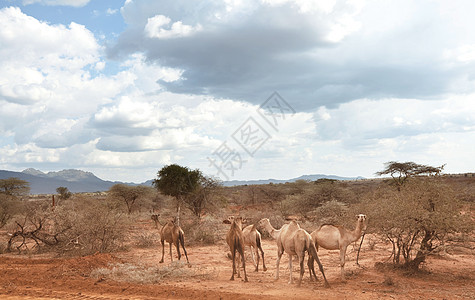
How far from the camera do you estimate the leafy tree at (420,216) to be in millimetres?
9562

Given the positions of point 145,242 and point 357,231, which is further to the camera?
point 145,242

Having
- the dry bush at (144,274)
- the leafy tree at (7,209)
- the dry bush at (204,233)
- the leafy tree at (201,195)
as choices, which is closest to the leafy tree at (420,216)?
the dry bush at (144,274)

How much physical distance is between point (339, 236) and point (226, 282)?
3.33 metres

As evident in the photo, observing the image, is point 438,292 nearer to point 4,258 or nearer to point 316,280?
point 316,280

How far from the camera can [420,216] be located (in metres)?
9.59

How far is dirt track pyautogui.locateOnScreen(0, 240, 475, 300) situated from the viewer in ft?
26.8

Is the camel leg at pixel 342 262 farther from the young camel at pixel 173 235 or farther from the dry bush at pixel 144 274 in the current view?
the young camel at pixel 173 235

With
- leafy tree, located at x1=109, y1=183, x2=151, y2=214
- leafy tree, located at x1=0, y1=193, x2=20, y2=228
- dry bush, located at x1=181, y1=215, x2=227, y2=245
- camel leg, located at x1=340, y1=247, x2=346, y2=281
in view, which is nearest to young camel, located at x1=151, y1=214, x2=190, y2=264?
dry bush, located at x1=181, y1=215, x2=227, y2=245

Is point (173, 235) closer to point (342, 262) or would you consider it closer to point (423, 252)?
point (342, 262)

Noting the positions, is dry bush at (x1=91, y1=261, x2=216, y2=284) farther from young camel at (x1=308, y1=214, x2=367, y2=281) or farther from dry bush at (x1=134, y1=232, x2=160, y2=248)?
dry bush at (x1=134, y1=232, x2=160, y2=248)

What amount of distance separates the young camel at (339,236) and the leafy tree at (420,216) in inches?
37.1

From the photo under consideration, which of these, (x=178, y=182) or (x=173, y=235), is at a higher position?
(x=178, y=182)

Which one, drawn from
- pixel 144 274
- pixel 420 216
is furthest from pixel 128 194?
pixel 420 216

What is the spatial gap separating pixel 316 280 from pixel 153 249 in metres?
8.52
